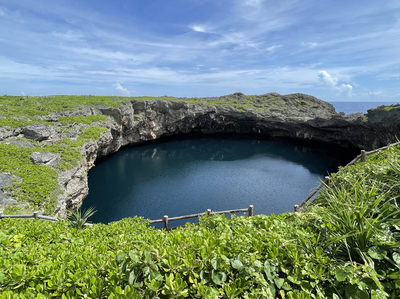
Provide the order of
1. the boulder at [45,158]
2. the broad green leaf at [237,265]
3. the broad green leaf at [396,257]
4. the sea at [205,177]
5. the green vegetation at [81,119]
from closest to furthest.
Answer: the broad green leaf at [396,257]
the broad green leaf at [237,265]
the boulder at [45,158]
the sea at [205,177]
the green vegetation at [81,119]

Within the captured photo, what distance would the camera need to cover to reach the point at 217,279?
2.71 m

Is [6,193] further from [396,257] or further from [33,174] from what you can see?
[396,257]

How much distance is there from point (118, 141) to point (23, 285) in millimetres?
33712

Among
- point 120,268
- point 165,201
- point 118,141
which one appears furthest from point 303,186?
point 118,141

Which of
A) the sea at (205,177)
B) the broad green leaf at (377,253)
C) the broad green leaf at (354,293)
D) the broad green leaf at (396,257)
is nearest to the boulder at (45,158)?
the sea at (205,177)

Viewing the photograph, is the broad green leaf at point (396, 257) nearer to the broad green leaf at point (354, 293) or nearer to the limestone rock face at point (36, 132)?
the broad green leaf at point (354, 293)

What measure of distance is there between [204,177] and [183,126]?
2179cm

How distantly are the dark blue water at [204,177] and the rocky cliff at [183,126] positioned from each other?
9.20ft

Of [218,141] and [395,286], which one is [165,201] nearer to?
[395,286]

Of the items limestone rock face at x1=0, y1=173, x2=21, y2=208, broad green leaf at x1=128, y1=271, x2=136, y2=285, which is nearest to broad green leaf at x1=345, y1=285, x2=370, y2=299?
broad green leaf at x1=128, y1=271, x2=136, y2=285

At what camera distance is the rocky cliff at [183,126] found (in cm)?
1631

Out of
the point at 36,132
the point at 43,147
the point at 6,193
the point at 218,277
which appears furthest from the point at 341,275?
the point at 36,132

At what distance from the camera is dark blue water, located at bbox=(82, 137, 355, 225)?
19.5 meters

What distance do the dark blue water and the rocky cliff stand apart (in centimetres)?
280
